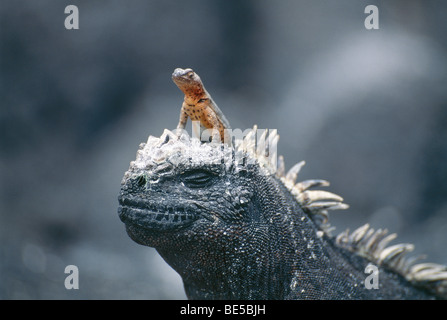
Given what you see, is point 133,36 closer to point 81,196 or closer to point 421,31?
point 81,196

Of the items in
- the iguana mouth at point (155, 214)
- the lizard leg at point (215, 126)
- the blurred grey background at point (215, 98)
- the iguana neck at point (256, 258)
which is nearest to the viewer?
the iguana mouth at point (155, 214)

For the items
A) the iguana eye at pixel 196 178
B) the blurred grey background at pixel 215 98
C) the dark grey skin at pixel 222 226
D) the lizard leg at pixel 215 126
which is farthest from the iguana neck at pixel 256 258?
the blurred grey background at pixel 215 98

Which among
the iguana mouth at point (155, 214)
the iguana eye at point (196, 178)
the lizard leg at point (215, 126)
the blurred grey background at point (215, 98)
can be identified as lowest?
the iguana mouth at point (155, 214)

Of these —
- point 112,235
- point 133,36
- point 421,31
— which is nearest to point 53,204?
point 112,235

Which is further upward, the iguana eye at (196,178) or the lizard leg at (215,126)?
the lizard leg at (215,126)

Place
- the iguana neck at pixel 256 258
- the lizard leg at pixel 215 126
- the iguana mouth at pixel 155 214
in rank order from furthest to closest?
the lizard leg at pixel 215 126 < the iguana neck at pixel 256 258 < the iguana mouth at pixel 155 214

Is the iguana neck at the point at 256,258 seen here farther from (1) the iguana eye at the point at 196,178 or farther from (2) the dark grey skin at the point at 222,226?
(1) the iguana eye at the point at 196,178

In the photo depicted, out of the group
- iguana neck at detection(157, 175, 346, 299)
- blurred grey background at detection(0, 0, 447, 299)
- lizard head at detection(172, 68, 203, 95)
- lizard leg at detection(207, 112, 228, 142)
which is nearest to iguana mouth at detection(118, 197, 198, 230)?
iguana neck at detection(157, 175, 346, 299)

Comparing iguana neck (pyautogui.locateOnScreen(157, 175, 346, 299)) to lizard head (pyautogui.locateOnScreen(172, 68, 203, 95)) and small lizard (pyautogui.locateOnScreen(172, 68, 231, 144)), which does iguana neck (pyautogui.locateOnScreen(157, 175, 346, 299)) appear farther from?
lizard head (pyautogui.locateOnScreen(172, 68, 203, 95))
